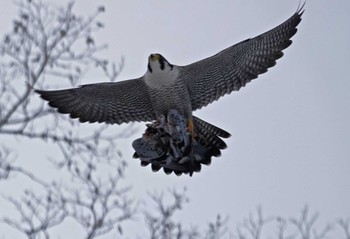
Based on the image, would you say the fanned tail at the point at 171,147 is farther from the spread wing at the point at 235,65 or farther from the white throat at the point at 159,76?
the spread wing at the point at 235,65

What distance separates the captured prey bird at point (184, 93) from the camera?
8.73 metres

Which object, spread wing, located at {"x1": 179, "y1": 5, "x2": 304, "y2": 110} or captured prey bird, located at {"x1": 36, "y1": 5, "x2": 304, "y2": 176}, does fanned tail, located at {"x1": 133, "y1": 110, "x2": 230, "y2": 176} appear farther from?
spread wing, located at {"x1": 179, "y1": 5, "x2": 304, "y2": 110}

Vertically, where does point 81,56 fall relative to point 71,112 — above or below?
above

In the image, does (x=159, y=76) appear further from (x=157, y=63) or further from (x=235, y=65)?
(x=235, y=65)

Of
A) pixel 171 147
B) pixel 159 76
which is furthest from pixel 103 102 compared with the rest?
pixel 171 147

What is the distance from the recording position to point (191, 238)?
13.8 m

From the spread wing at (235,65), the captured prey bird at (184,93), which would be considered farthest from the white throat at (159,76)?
the spread wing at (235,65)

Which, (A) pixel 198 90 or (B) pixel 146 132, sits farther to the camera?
(A) pixel 198 90

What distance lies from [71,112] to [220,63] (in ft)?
4.74

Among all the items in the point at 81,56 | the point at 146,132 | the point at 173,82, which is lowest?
the point at 146,132

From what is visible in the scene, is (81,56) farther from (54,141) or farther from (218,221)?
(218,221)

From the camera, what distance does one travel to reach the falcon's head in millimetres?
8609

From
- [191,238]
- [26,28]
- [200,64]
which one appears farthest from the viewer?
[191,238]

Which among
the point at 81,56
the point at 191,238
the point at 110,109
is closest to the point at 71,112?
the point at 110,109
